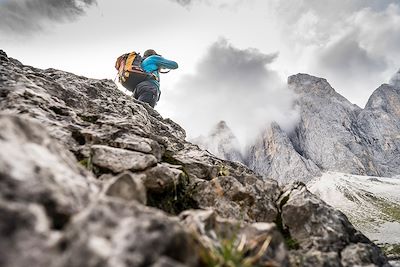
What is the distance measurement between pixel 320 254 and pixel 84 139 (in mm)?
8762

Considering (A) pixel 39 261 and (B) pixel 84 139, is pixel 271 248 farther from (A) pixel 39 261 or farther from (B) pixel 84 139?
(B) pixel 84 139

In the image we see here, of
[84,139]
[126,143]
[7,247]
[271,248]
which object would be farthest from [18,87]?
[271,248]

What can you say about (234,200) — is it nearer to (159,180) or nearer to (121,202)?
(159,180)

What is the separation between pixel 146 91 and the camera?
897 inches

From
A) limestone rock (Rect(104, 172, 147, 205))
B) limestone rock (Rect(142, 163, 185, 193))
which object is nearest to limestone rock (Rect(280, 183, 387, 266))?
limestone rock (Rect(142, 163, 185, 193))

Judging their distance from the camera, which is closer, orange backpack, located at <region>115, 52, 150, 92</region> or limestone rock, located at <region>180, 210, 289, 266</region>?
limestone rock, located at <region>180, 210, 289, 266</region>

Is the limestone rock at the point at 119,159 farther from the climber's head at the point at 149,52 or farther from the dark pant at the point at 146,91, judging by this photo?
the climber's head at the point at 149,52

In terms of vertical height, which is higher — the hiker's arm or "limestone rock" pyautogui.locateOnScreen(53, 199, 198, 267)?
the hiker's arm

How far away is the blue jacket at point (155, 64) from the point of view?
864 inches

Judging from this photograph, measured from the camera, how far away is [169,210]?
9773mm

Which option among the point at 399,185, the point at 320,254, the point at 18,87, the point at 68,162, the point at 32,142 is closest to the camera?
the point at 32,142

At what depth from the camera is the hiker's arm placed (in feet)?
71.8

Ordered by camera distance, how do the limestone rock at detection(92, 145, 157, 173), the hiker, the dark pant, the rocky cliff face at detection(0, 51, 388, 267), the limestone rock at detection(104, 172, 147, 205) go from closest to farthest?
the rocky cliff face at detection(0, 51, 388, 267)
the limestone rock at detection(104, 172, 147, 205)
the limestone rock at detection(92, 145, 157, 173)
the hiker
the dark pant

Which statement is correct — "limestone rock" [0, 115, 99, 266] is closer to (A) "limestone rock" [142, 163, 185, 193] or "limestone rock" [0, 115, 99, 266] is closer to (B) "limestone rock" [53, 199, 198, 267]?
(B) "limestone rock" [53, 199, 198, 267]
